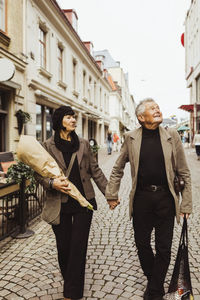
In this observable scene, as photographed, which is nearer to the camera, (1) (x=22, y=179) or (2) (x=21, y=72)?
(1) (x=22, y=179)

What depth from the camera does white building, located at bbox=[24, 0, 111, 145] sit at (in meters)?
11.5

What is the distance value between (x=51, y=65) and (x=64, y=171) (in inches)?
477

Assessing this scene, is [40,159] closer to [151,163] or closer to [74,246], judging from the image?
[74,246]

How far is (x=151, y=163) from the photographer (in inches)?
98.3

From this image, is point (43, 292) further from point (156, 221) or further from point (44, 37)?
point (44, 37)

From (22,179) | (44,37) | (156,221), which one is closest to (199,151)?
(44,37)

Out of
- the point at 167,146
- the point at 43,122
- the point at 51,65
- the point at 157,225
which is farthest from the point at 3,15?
the point at 157,225

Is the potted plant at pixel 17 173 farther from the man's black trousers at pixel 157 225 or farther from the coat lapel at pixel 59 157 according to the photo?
the man's black trousers at pixel 157 225

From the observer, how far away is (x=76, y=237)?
8.27 ft

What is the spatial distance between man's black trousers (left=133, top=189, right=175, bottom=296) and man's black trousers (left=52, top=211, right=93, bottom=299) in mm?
482

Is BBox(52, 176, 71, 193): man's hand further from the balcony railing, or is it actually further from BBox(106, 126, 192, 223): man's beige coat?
the balcony railing

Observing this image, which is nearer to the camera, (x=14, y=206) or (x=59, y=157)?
(x=59, y=157)

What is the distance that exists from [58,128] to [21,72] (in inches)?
345

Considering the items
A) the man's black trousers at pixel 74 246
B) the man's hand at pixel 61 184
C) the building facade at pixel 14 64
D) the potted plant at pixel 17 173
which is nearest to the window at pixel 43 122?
the building facade at pixel 14 64
